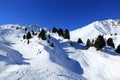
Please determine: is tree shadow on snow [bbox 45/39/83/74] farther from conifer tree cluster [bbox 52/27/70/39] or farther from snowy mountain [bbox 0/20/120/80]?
conifer tree cluster [bbox 52/27/70/39]

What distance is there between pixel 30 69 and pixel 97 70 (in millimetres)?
20377

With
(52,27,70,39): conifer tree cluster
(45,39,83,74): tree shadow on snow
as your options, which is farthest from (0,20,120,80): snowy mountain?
(52,27,70,39): conifer tree cluster

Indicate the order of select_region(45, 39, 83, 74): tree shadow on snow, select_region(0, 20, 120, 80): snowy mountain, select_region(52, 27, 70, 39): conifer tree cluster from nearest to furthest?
select_region(0, 20, 120, 80): snowy mountain → select_region(45, 39, 83, 74): tree shadow on snow → select_region(52, 27, 70, 39): conifer tree cluster

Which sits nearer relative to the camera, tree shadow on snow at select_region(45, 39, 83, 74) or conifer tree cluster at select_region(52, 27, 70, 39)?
tree shadow on snow at select_region(45, 39, 83, 74)

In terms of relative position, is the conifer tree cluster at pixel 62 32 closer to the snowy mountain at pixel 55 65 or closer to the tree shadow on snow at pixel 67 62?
the snowy mountain at pixel 55 65

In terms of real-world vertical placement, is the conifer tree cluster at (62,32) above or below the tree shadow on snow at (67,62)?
above

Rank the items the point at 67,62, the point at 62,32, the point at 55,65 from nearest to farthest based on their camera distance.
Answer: the point at 55,65 < the point at 67,62 < the point at 62,32

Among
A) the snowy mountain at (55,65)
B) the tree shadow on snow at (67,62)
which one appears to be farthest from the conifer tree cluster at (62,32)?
the tree shadow on snow at (67,62)

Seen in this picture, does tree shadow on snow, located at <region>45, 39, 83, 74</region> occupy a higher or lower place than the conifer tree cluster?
lower

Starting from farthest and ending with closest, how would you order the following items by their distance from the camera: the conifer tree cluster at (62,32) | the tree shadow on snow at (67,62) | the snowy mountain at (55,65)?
1. the conifer tree cluster at (62,32)
2. the tree shadow on snow at (67,62)
3. the snowy mountain at (55,65)

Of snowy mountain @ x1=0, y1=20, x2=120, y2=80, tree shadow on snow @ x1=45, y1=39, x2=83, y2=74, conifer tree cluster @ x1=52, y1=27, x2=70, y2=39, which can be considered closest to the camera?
snowy mountain @ x1=0, y1=20, x2=120, y2=80

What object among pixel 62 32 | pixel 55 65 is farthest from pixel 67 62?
pixel 62 32

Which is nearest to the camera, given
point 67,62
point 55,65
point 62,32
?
point 55,65

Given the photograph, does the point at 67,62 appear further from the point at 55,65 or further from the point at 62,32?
the point at 62,32
